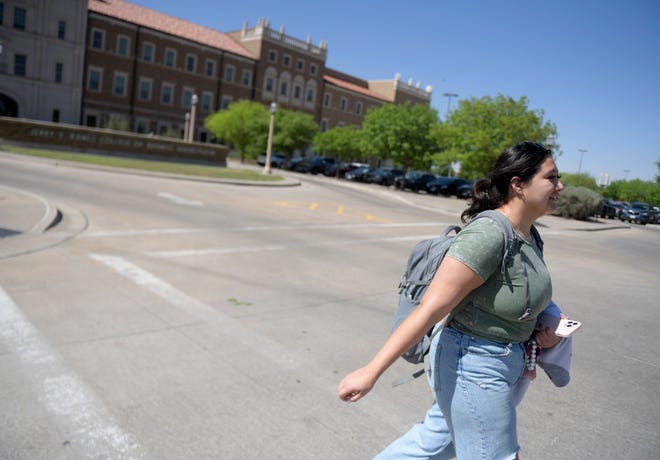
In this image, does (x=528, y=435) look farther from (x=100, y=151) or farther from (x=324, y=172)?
(x=324, y=172)

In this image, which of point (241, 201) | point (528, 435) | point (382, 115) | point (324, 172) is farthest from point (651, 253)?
point (324, 172)

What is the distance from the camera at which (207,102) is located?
5938 cm

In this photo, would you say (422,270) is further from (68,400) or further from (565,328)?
(68,400)

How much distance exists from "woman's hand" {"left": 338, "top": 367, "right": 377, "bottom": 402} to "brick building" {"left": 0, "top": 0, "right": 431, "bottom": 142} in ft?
127

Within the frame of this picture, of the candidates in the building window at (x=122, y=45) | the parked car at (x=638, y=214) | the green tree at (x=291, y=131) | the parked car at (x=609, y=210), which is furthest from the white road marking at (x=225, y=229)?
the building window at (x=122, y=45)

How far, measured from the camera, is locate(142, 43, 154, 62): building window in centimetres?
5278

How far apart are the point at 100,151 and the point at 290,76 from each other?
3992cm

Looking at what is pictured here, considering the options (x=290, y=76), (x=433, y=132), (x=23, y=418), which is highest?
(x=290, y=76)

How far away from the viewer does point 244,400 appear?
3.74 meters

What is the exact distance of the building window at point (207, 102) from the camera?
58.9m

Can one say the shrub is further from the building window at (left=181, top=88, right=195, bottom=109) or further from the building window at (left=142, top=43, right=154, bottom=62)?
the building window at (left=142, top=43, right=154, bottom=62)

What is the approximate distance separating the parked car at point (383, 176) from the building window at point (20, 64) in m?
31.1

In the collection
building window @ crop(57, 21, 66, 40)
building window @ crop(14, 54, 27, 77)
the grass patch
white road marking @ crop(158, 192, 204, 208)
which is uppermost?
building window @ crop(57, 21, 66, 40)

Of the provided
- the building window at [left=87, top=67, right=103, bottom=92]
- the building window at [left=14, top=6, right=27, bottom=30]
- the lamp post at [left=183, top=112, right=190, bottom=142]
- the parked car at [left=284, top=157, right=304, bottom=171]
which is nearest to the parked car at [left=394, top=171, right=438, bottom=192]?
the parked car at [left=284, top=157, right=304, bottom=171]
